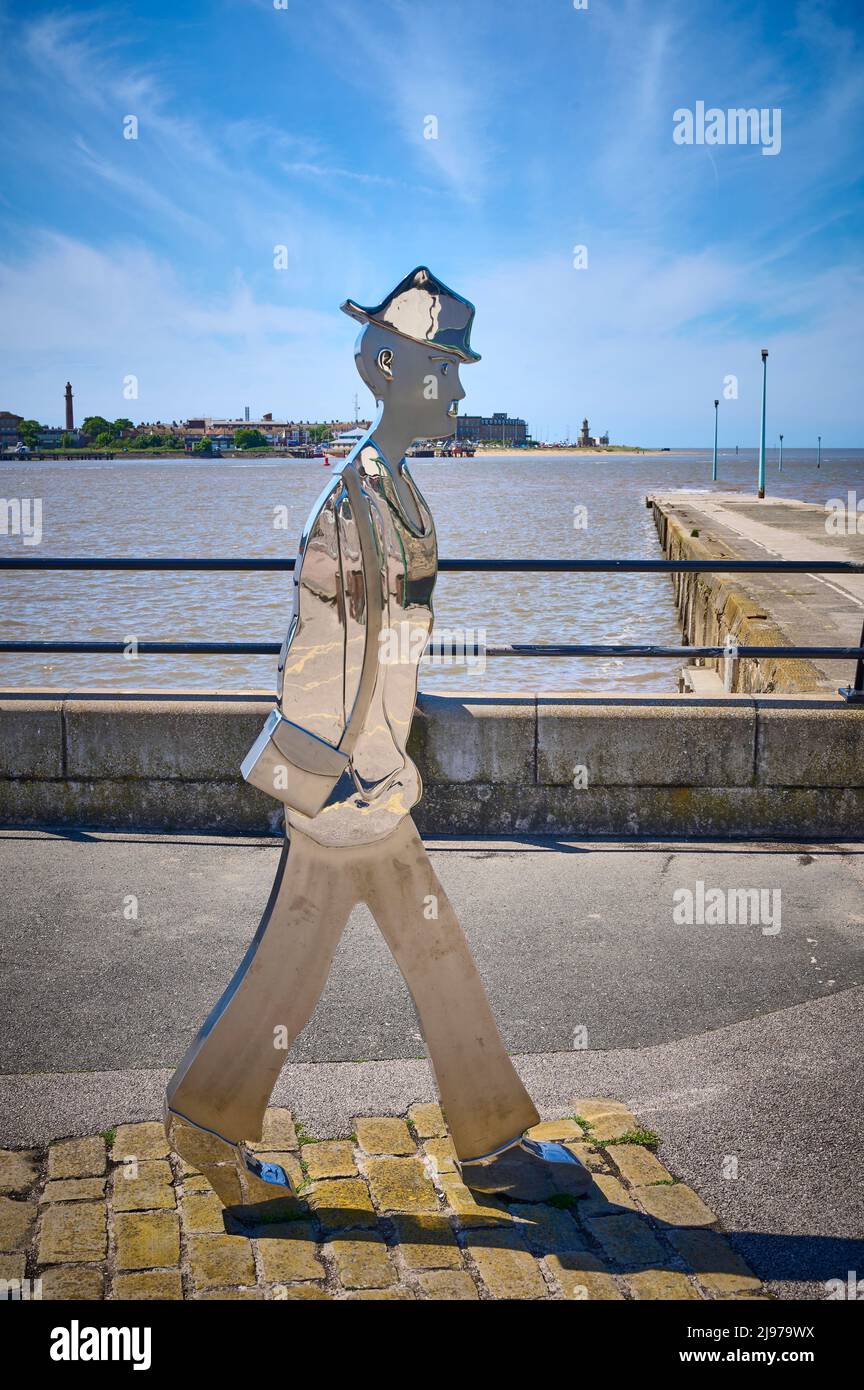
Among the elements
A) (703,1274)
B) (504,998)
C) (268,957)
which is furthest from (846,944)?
(268,957)

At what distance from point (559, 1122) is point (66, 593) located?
99.9 feet

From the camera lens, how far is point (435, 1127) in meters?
3.94

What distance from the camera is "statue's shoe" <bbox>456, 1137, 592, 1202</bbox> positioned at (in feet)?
11.7

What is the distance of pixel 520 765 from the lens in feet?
22.4

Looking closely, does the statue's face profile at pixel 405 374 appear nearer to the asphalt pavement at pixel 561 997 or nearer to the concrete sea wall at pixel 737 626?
the asphalt pavement at pixel 561 997

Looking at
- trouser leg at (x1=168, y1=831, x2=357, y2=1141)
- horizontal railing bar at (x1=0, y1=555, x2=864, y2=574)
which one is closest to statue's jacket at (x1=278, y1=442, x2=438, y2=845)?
trouser leg at (x1=168, y1=831, x2=357, y2=1141)

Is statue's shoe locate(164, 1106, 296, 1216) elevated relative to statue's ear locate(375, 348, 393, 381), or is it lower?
lower

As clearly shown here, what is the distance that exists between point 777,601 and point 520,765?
10.00 meters

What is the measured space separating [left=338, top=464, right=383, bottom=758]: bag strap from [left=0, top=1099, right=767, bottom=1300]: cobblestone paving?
4.11ft

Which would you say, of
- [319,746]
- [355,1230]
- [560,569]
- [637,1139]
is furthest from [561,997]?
[560,569]

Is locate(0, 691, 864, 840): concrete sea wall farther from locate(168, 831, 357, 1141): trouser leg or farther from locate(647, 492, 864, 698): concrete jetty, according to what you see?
locate(168, 831, 357, 1141): trouser leg

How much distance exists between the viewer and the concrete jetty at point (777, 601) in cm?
1006

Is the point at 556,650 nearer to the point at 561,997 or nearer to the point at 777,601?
the point at 561,997
